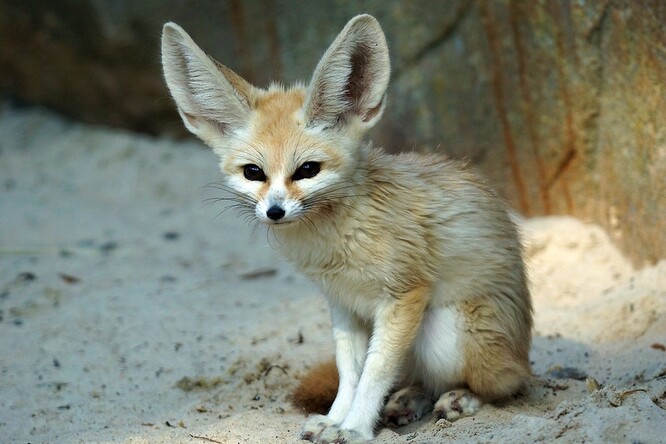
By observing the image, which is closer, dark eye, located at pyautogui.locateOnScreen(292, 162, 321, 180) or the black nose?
the black nose

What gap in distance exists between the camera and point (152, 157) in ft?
25.1

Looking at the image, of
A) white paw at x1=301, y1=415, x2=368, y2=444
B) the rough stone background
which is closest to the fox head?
white paw at x1=301, y1=415, x2=368, y2=444

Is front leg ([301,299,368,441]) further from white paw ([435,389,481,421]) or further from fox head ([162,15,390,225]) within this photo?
fox head ([162,15,390,225])

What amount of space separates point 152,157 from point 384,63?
4.67m

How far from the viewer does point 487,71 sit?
549 cm

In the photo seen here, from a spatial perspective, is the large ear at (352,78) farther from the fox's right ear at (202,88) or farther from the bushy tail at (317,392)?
the bushy tail at (317,392)

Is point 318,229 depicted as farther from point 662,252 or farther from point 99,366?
point 662,252

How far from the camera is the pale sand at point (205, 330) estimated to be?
132 inches

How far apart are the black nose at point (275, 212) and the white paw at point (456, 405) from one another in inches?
40.4

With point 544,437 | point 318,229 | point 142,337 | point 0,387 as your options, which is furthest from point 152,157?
point 544,437

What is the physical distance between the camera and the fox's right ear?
3.40m

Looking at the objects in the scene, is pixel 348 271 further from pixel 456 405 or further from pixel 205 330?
pixel 205 330

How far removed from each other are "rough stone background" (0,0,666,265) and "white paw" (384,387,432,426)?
1698 millimetres

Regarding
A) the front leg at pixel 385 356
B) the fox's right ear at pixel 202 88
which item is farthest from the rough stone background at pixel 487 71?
the fox's right ear at pixel 202 88
